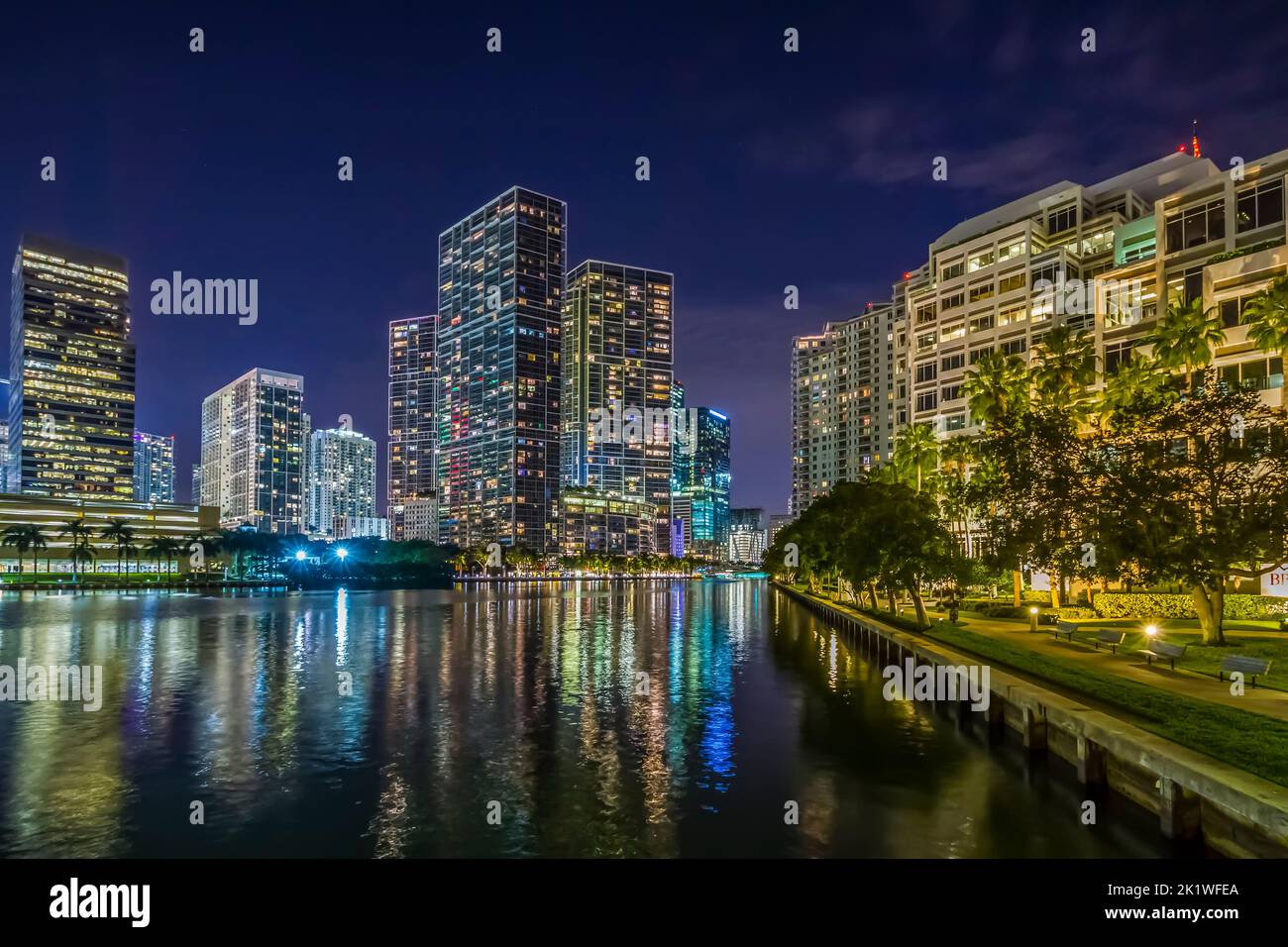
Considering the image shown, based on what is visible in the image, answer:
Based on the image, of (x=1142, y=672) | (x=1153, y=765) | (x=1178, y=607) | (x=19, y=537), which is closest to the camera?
(x=1153, y=765)

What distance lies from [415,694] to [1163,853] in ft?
98.2

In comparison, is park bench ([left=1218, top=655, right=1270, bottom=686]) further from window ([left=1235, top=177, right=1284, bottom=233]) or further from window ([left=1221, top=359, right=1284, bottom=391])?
window ([left=1235, top=177, right=1284, bottom=233])

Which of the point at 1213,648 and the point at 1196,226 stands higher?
the point at 1196,226

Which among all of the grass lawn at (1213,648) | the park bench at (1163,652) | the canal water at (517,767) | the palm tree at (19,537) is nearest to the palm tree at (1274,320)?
the grass lawn at (1213,648)

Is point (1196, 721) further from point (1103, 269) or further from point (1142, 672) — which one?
point (1103, 269)

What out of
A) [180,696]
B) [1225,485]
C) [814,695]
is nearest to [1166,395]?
[1225,485]

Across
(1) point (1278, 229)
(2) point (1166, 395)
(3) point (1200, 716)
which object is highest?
(1) point (1278, 229)

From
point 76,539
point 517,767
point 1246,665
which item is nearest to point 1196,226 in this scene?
point 1246,665

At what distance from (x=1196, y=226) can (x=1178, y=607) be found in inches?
2239

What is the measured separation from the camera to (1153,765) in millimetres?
17406

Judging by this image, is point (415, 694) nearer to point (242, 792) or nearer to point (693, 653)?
point (242, 792)

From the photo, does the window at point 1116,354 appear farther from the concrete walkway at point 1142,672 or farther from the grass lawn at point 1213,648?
the concrete walkway at point 1142,672

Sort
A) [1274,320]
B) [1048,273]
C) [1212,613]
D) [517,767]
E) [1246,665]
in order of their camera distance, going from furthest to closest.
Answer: [1048,273], [1274,320], [1212,613], [517,767], [1246,665]
